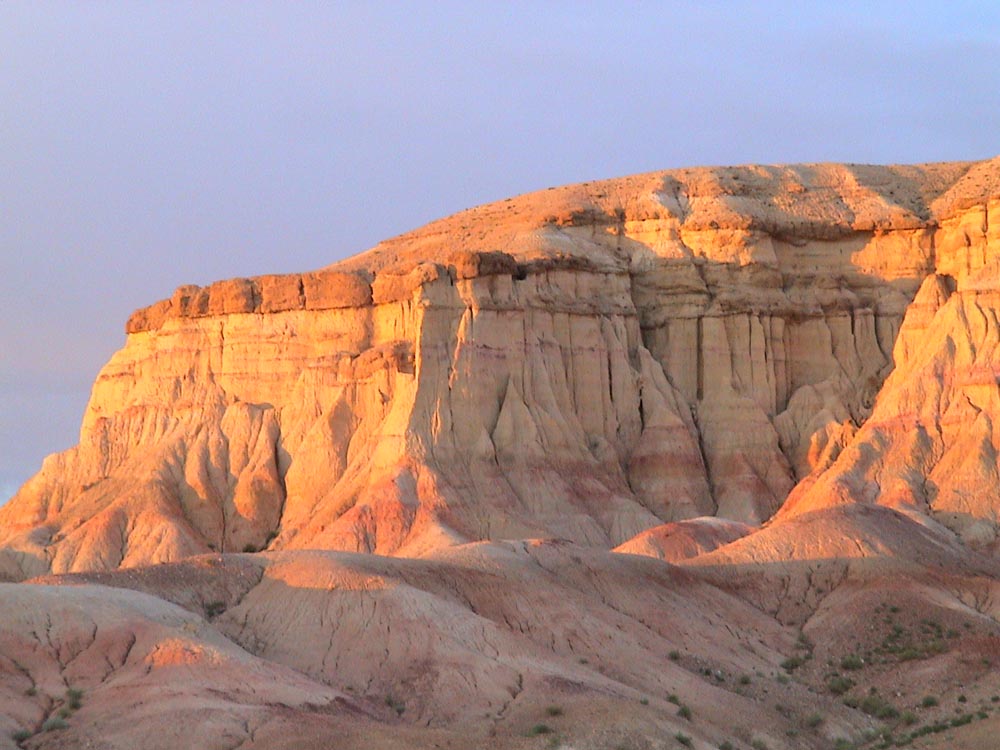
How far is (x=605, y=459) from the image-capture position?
294ft

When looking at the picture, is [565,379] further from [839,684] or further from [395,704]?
[395,704]

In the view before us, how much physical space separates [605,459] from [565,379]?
4231 millimetres

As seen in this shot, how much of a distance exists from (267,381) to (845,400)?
27109 mm

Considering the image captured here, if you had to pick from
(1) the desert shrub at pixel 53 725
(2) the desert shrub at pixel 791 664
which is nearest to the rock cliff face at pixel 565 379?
(2) the desert shrub at pixel 791 664

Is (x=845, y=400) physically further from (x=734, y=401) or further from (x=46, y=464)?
(x=46, y=464)

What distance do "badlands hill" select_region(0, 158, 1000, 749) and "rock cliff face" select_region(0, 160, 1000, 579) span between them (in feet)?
0.51

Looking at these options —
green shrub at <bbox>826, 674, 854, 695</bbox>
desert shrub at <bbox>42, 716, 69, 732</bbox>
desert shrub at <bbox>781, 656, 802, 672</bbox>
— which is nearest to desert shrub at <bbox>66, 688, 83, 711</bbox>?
desert shrub at <bbox>42, 716, 69, 732</bbox>

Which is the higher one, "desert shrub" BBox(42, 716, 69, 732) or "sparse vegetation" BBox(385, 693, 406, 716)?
"desert shrub" BBox(42, 716, 69, 732)

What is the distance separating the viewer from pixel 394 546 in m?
80.2

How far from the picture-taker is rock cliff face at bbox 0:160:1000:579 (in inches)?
3344

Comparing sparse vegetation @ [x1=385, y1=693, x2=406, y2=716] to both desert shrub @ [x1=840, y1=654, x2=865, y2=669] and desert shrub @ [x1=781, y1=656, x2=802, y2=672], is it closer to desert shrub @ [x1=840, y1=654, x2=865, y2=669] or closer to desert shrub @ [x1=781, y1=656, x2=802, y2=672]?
desert shrub @ [x1=781, y1=656, x2=802, y2=672]

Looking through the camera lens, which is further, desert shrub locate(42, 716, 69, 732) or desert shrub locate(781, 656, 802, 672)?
desert shrub locate(781, 656, 802, 672)

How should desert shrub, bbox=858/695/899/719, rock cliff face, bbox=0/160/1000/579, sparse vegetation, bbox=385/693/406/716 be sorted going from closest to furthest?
sparse vegetation, bbox=385/693/406/716, desert shrub, bbox=858/695/899/719, rock cliff face, bbox=0/160/1000/579

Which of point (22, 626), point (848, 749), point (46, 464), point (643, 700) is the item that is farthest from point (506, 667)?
point (46, 464)
